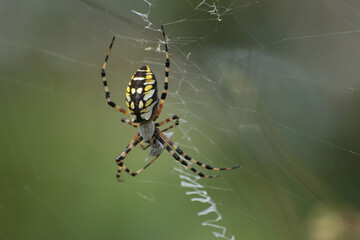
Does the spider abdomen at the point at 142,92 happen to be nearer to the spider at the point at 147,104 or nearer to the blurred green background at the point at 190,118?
the spider at the point at 147,104

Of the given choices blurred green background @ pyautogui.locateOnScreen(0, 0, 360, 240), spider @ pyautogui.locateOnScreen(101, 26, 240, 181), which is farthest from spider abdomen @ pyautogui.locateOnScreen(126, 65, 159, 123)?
blurred green background @ pyautogui.locateOnScreen(0, 0, 360, 240)

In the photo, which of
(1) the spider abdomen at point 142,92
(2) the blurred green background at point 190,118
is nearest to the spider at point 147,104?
(1) the spider abdomen at point 142,92

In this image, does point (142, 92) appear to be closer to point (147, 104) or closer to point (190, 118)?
point (147, 104)

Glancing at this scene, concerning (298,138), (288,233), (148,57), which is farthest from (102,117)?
(288,233)

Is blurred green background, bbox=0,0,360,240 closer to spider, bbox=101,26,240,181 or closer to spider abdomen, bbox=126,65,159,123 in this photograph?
spider, bbox=101,26,240,181

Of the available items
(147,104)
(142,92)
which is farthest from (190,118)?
(142,92)
